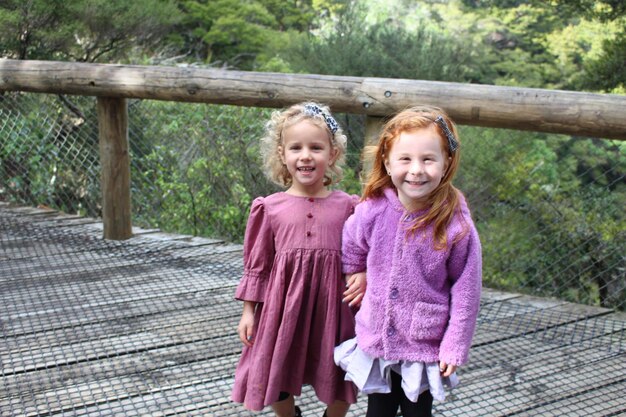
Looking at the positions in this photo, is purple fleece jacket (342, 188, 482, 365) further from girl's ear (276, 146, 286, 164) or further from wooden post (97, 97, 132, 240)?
wooden post (97, 97, 132, 240)

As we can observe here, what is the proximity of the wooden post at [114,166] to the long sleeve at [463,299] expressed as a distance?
2.68m

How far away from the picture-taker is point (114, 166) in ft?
12.6

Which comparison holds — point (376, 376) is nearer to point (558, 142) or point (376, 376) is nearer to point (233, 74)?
point (233, 74)

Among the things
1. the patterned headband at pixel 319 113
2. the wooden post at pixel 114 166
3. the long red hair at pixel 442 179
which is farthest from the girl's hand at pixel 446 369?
the wooden post at pixel 114 166

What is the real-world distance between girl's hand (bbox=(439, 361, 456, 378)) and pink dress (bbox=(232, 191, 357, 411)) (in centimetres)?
29

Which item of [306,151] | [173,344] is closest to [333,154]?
[306,151]

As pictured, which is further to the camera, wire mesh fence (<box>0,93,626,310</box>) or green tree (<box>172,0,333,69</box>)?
green tree (<box>172,0,333,69</box>)

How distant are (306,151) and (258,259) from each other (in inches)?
11.3

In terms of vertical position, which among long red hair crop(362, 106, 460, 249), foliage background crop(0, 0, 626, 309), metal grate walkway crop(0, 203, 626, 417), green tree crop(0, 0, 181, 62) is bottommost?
metal grate walkway crop(0, 203, 626, 417)

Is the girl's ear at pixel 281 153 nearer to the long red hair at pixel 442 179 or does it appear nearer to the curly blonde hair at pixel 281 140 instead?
the curly blonde hair at pixel 281 140

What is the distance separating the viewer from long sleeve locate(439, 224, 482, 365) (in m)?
1.49

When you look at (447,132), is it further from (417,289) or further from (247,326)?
(247,326)

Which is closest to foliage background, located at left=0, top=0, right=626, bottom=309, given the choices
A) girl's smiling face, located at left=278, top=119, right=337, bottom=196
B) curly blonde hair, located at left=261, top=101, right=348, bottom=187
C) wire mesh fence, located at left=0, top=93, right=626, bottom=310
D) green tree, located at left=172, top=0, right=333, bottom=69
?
wire mesh fence, located at left=0, top=93, right=626, bottom=310

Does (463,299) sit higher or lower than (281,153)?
lower
